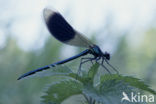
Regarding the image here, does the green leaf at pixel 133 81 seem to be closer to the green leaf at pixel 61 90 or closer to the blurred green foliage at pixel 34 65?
the green leaf at pixel 61 90

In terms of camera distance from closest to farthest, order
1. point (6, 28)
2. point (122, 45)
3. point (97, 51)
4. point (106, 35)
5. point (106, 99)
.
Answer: point (106, 99) < point (97, 51) < point (6, 28) < point (106, 35) < point (122, 45)

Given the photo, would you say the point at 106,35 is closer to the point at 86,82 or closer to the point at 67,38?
the point at 67,38

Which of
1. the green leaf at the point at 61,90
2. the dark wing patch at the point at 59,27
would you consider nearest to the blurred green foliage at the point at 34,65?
the dark wing patch at the point at 59,27

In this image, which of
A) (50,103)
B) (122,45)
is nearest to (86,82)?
(50,103)

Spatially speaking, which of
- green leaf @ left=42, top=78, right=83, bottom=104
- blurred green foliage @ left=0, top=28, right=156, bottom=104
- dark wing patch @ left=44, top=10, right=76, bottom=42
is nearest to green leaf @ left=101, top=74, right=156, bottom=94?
green leaf @ left=42, top=78, right=83, bottom=104

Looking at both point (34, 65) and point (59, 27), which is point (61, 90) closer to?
point (59, 27)

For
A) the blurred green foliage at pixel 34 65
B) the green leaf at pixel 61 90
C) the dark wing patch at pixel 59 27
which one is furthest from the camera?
the blurred green foliage at pixel 34 65

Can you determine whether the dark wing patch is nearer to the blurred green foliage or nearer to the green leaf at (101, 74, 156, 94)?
the green leaf at (101, 74, 156, 94)
